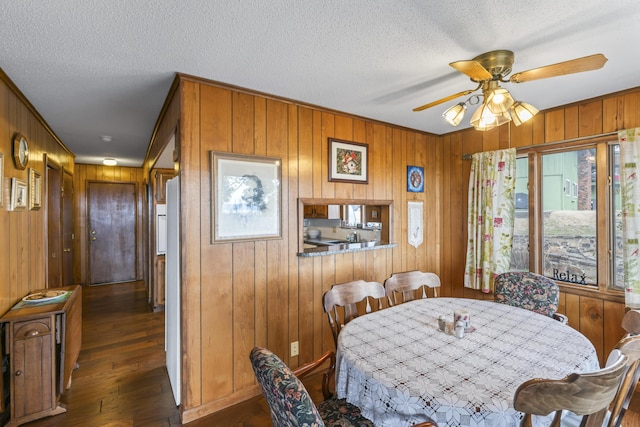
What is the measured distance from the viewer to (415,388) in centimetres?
121

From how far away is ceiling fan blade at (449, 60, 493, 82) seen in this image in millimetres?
1495

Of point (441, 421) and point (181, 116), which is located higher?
point (181, 116)

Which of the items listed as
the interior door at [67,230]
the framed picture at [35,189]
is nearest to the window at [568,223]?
the framed picture at [35,189]

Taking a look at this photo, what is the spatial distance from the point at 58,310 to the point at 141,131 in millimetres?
2102

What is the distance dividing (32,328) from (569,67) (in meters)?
3.53

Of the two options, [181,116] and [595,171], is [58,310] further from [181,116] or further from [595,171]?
[595,171]

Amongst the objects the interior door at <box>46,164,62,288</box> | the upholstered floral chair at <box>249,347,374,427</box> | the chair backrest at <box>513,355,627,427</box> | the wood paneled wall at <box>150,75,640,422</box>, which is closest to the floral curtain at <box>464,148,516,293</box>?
the wood paneled wall at <box>150,75,640,422</box>

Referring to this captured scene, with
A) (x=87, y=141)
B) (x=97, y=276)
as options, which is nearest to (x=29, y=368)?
(x=87, y=141)

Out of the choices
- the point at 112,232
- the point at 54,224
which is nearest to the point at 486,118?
the point at 54,224

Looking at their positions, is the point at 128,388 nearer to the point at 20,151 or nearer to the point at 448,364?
the point at 20,151

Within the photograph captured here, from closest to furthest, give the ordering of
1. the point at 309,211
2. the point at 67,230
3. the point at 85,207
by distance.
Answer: the point at 309,211 < the point at 67,230 < the point at 85,207

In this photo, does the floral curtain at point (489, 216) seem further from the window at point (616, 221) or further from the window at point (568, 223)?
the window at point (616, 221)

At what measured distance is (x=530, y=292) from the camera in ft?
7.89

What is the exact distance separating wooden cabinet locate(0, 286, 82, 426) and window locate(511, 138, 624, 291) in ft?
13.4
